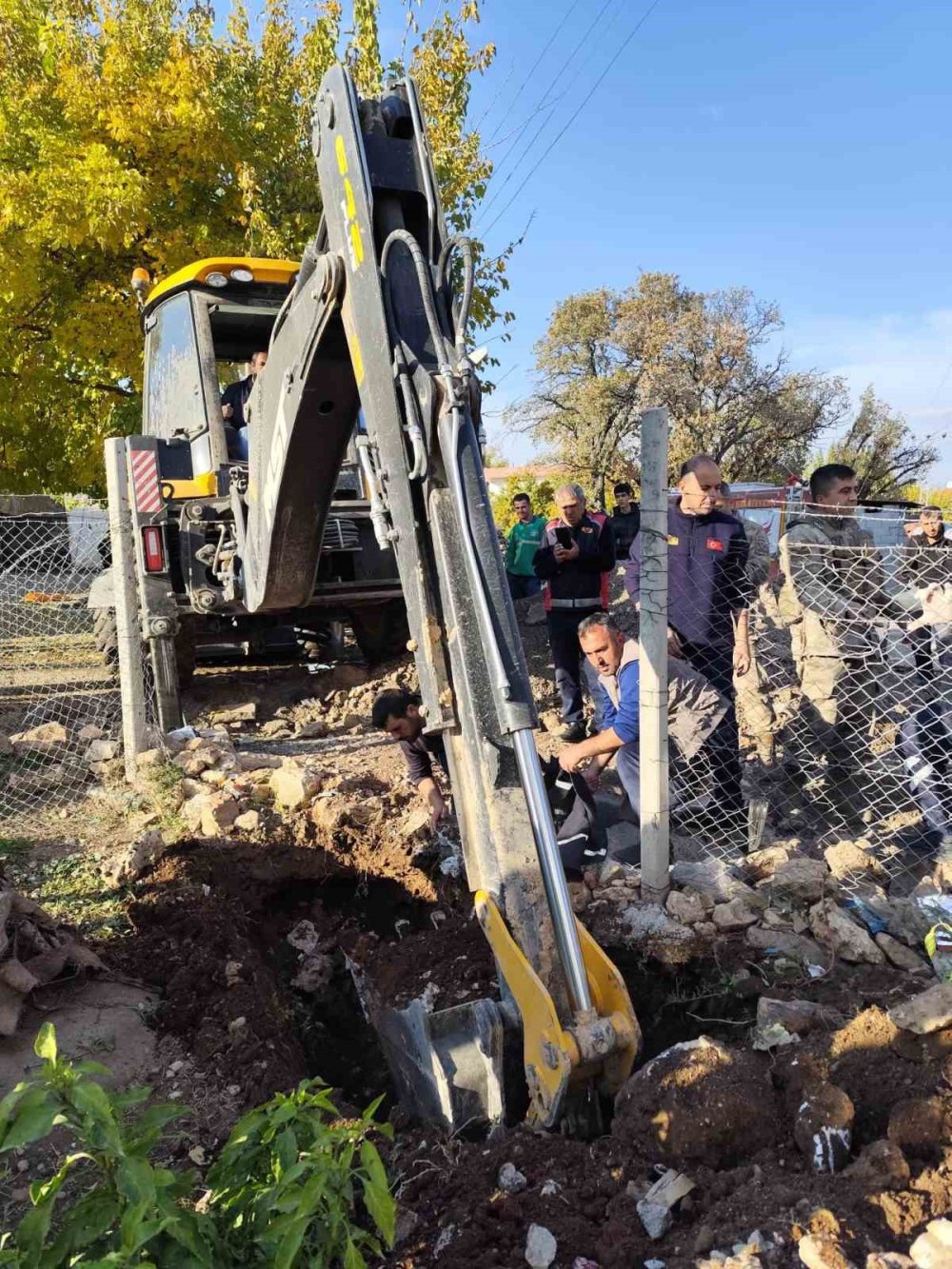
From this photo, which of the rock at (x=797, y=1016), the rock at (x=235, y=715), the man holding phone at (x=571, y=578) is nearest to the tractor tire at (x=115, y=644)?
the rock at (x=235, y=715)

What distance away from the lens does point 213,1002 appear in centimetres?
327

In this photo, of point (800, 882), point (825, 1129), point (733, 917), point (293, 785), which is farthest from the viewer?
point (293, 785)

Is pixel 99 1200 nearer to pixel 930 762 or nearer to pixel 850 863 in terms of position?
pixel 850 863

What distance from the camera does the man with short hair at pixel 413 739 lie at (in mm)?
4508

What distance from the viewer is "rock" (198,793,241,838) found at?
4.71 meters

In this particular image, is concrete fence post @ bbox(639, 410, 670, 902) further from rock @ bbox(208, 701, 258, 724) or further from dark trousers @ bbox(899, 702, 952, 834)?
rock @ bbox(208, 701, 258, 724)

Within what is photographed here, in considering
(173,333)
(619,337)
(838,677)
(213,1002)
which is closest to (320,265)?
(213,1002)

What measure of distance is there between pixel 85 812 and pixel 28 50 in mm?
9107

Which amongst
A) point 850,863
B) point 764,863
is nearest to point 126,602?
point 764,863

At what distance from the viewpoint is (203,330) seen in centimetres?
642

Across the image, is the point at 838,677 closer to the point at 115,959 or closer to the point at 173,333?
the point at 115,959

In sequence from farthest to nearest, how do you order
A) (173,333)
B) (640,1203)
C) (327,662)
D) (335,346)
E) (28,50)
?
(28,50) → (327,662) → (173,333) → (335,346) → (640,1203)

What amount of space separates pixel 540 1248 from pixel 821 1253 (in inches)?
23.4

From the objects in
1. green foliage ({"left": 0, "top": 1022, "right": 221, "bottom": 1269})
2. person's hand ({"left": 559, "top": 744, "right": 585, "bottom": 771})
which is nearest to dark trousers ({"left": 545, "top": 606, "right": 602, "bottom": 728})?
person's hand ({"left": 559, "top": 744, "right": 585, "bottom": 771})
